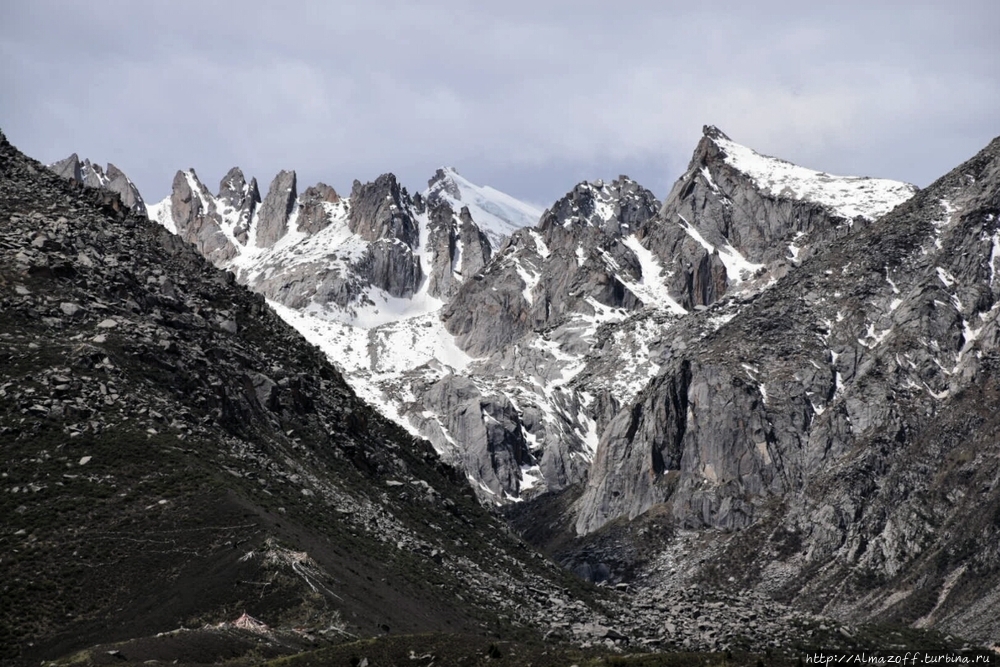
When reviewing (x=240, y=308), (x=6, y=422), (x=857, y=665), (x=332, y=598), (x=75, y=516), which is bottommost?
(x=857, y=665)

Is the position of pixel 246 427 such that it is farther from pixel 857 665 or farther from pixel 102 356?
pixel 857 665

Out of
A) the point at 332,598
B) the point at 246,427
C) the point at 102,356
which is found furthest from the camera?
the point at 246,427

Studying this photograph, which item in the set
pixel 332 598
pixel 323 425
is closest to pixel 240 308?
pixel 323 425

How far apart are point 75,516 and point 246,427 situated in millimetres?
30798

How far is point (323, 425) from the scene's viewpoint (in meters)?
151

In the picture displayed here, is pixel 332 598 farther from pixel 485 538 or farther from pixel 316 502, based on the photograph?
pixel 485 538

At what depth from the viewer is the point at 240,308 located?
163m

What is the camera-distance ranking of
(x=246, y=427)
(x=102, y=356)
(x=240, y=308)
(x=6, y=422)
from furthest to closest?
1. (x=240, y=308)
2. (x=246, y=427)
3. (x=102, y=356)
4. (x=6, y=422)

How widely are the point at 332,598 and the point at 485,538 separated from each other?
165ft

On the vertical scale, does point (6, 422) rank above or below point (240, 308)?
below

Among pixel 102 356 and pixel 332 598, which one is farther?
pixel 102 356

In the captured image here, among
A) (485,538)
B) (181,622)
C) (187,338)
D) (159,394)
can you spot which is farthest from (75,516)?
(485,538)

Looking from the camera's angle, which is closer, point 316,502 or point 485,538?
point 316,502

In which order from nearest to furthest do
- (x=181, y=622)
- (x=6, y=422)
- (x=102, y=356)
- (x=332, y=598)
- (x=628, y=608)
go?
(x=181, y=622) < (x=332, y=598) < (x=6, y=422) < (x=102, y=356) < (x=628, y=608)
